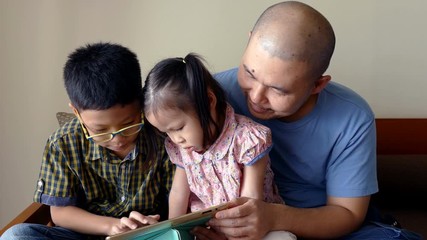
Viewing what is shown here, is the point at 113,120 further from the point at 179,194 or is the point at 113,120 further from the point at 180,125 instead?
the point at 179,194

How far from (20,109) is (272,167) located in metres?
1.00

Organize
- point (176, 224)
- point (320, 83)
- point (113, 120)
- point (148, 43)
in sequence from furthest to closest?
point (148, 43) → point (320, 83) → point (113, 120) → point (176, 224)

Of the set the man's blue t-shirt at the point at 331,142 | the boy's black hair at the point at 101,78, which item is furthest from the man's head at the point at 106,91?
the man's blue t-shirt at the point at 331,142

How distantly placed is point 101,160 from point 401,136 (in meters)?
1.17

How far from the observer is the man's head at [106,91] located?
116cm

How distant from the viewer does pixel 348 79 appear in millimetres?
1949

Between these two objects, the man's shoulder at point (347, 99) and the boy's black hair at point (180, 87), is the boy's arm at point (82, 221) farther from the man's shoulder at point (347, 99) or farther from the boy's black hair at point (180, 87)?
the man's shoulder at point (347, 99)

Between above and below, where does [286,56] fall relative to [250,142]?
above

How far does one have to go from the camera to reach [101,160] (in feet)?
4.45

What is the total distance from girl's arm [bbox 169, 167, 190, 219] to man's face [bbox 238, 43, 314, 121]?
0.26 metres

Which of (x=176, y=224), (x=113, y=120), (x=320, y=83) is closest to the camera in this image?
(x=176, y=224)

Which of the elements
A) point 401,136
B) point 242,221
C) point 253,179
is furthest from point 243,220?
point 401,136

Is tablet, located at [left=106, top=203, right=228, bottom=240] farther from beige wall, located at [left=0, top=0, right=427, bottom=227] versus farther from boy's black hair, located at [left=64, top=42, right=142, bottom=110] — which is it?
beige wall, located at [left=0, top=0, right=427, bottom=227]

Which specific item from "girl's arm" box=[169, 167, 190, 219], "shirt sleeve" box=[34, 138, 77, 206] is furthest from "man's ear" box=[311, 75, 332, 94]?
"shirt sleeve" box=[34, 138, 77, 206]
